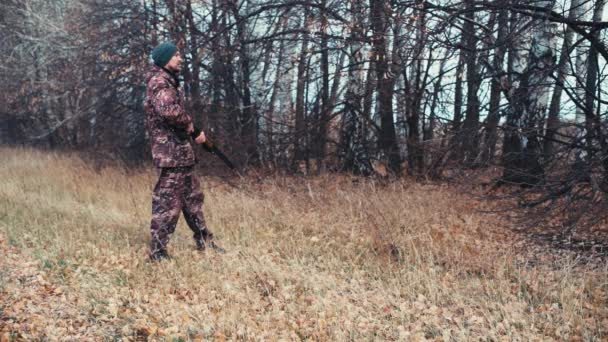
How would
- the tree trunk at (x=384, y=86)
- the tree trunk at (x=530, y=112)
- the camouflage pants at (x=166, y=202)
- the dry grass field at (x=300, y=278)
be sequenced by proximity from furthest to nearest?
the tree trunk at (x=384, y=86), the tree trunk at (x=530, y=112), the camouflage pants at (x=166, y=202), the dry grass field at (x=300, y=278)

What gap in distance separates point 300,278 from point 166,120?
73.9 inches

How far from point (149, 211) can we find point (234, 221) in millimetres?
1392

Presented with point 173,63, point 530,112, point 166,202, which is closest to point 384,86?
point 530,112

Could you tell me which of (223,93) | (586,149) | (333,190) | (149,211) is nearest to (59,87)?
(223,93)

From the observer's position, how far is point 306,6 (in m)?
8.63

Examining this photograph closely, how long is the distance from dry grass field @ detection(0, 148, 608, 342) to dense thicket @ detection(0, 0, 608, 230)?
1.18 metres

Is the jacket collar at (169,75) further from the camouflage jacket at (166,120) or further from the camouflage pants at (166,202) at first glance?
the camouflage pants at (166,202)

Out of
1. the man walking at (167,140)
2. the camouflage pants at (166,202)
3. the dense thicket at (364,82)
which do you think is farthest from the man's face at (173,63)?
the dense thicket at (364,82)

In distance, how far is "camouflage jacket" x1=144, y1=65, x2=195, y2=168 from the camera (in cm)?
478

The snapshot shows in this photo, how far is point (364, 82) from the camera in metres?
9.40

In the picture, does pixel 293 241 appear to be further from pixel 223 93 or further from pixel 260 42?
pixel 223 93

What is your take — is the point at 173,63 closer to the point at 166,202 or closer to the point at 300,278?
the point at 166,202

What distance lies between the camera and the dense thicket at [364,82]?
5.93 meters

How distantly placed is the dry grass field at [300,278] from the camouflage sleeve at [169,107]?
1.33 meters
